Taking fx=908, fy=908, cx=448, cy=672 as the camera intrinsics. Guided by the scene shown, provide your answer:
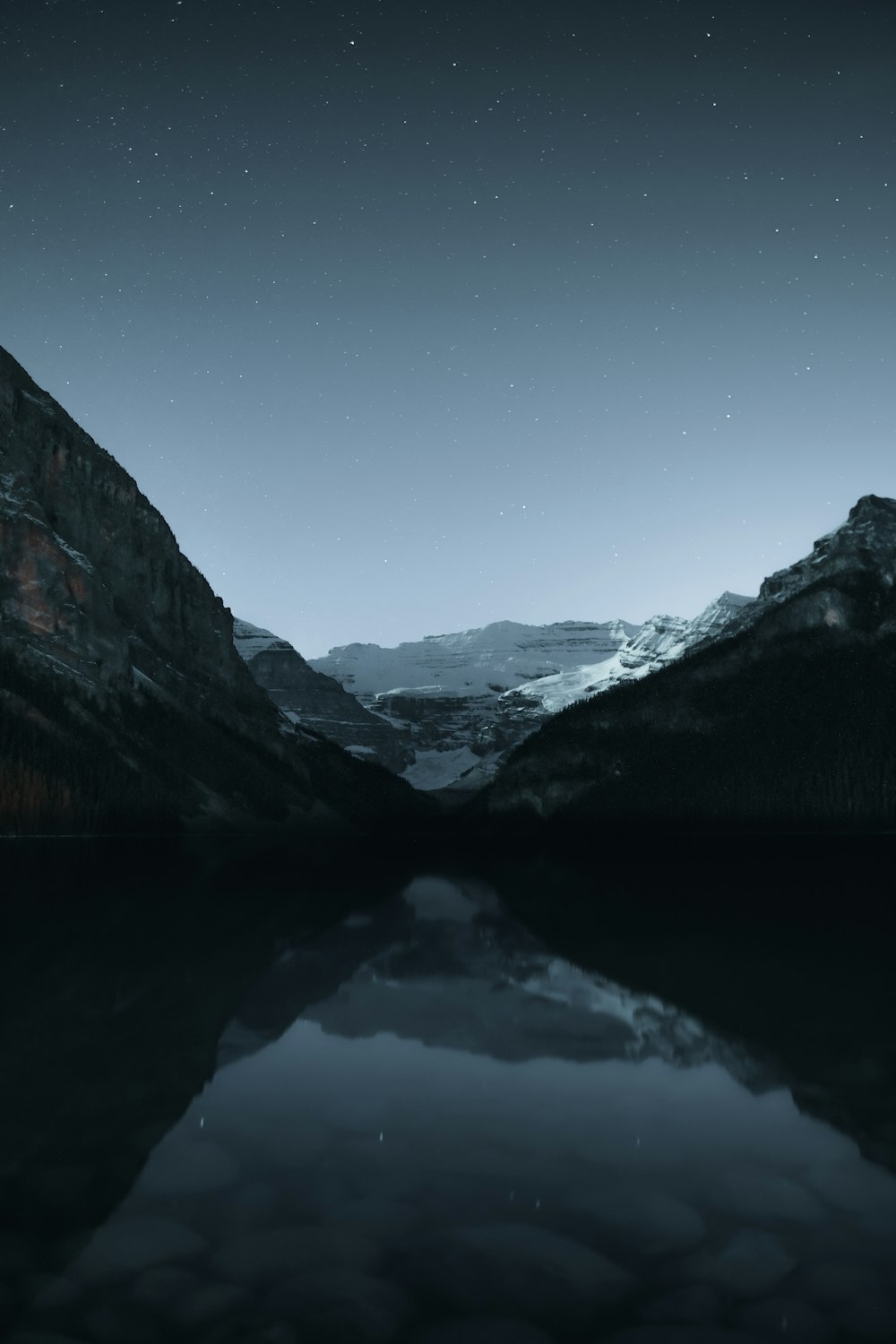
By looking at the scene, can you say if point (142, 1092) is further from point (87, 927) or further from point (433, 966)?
point (87, 927)

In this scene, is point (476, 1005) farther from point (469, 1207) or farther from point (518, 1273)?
point (518, 1273)

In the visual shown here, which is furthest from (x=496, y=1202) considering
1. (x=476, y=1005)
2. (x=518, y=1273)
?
(x=476, y=1005)

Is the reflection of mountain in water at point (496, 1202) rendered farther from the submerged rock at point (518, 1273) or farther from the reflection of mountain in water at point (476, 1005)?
the reflection of mountain in water at point (476, 1005)

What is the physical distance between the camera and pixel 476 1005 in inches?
761

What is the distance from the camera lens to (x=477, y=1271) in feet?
25.9

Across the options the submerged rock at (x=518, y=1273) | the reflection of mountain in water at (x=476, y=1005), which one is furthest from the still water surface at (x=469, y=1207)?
the reflection of mountain in water at (x=476, y=1005)

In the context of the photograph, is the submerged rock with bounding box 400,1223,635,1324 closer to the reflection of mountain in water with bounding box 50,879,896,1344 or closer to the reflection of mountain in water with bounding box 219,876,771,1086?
Result: the reflection of mountain in water with bounding box 50,879,896,1344

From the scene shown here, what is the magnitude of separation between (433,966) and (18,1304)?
17.9 meters

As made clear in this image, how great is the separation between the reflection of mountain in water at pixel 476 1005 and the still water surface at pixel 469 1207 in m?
0.15

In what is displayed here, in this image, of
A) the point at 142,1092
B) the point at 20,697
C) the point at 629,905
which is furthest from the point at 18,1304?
the point at 20,697

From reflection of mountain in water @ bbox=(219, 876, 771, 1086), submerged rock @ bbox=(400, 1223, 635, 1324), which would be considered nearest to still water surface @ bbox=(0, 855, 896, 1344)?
submerged rock @ bbox=(400, 1223, 635, 1324)

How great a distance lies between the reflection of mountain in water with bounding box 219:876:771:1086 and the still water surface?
0.49ft

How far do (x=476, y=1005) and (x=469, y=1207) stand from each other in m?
10.3

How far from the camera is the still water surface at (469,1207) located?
7195mm
